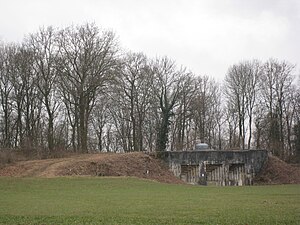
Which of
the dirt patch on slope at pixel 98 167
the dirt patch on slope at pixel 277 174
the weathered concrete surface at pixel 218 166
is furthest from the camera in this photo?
the weathered concrete surface at pixel 218 166

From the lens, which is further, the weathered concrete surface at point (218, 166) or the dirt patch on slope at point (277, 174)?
the weathered concrete surface at point (218, 166)

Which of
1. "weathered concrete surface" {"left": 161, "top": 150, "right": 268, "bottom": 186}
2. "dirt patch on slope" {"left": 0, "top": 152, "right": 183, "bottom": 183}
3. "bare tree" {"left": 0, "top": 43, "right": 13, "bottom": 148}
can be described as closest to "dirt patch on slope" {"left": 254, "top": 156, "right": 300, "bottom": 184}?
"weathered concrete surface" {"left": 161, "top": 150, "right": 268, "bottom": 186}

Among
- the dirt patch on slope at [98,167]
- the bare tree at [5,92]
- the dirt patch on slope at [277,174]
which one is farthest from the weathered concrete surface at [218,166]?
the bare tree at [5,92]

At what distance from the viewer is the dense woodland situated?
165ft

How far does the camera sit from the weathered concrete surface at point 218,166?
47406 millimetres

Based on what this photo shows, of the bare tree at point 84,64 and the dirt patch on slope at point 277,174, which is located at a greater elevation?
the bare tree at point 84,64

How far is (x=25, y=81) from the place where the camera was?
52.3 meters

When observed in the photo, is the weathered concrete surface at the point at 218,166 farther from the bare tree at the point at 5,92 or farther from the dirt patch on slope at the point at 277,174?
the bare tree at the point at 5,92

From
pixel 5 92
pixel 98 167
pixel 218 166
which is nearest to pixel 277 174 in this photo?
pixel 218 166

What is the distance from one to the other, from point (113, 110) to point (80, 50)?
1665cm

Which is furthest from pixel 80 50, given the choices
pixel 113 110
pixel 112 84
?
pixel 113 110

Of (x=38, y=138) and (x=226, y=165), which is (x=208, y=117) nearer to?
(x=226, y=165)

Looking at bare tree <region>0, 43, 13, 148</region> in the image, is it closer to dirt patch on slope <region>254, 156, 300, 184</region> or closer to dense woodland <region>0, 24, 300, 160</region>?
dense woodland <region>0, 24, 300, 160</region>

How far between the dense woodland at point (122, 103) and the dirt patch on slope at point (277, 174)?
Answer: 11.9 meters
